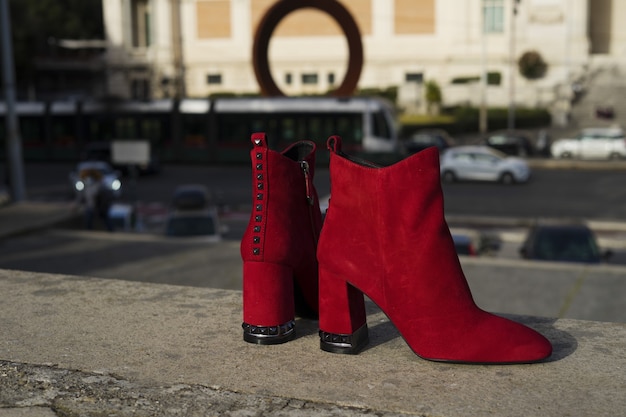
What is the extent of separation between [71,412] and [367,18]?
56.9 meters

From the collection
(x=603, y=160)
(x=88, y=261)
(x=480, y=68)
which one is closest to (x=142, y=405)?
(x=88, y=261)

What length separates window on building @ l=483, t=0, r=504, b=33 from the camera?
5456cm

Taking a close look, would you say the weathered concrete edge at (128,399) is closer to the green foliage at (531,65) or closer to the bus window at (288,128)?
the bus window at (288,128)

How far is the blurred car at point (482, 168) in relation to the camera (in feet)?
94.9

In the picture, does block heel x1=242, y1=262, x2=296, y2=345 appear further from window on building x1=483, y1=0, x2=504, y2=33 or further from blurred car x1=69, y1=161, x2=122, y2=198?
window on building x1=483, y1=0, x2=504, y2=33

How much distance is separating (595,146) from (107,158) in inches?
787

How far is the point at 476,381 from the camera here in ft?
11.0

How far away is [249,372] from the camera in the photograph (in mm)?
3504

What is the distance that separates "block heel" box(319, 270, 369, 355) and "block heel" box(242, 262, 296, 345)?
0.21 meters

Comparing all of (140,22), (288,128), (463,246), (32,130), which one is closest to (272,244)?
(463,246)

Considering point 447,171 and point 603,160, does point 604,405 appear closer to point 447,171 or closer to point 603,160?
point 447,171

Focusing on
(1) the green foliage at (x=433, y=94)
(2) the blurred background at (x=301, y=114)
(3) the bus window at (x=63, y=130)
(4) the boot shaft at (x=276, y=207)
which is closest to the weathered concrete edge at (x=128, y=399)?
(4) the boot shaft at (x=276, y=207)

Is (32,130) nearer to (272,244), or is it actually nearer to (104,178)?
(104,178)

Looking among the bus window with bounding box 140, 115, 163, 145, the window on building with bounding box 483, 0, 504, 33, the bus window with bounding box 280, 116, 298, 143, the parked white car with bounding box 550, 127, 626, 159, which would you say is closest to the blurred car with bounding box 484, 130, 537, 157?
the parked white car with bounding box 550, 127, 626, 159
